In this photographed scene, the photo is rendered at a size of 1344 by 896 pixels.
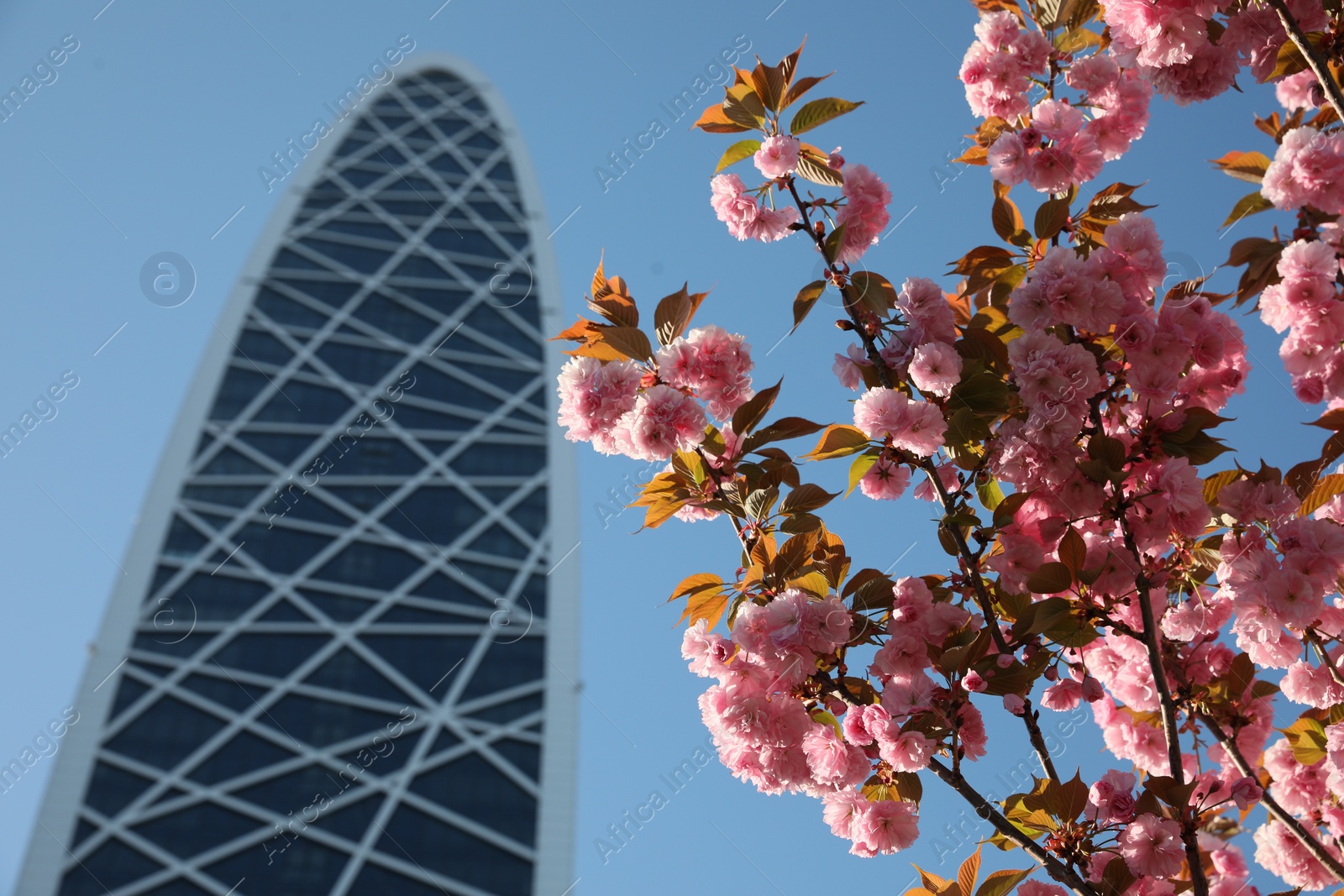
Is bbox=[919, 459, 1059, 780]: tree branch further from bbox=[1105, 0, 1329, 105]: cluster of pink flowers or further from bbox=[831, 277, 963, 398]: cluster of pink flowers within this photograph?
bbox=[1105, 0, 1329, 105]: cluster of pink flowers

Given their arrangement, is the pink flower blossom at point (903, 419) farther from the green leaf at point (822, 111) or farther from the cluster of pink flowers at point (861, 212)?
the green leaf at point (822, 111)

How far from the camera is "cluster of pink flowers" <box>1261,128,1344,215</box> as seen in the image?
7.32 ft

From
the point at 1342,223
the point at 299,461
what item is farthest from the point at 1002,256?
the point at 299,461

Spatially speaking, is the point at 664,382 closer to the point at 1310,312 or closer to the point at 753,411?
the point at 753,411

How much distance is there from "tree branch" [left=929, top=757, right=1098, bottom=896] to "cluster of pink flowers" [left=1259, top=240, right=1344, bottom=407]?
1274 mm

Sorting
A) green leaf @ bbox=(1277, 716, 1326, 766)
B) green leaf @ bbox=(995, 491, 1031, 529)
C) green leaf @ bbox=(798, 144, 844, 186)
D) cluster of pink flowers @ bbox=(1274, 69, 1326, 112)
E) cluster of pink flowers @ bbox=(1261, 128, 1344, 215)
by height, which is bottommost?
green leaf @ bbox=(995, 491, 1031, 529)

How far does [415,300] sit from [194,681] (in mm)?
23352

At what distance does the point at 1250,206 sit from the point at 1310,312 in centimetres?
36

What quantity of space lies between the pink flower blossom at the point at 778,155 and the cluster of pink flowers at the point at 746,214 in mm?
91

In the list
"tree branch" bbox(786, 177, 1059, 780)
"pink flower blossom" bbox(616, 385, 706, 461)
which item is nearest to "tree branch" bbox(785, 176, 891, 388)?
"tree branch" bbox(786, 177, 1059, 780)

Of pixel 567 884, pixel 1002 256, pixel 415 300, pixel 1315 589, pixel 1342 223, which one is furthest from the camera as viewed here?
pixel 415 300

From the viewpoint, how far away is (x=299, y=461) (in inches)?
1932

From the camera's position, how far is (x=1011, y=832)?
1.98m

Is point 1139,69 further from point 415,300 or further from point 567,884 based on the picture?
point 415,300
